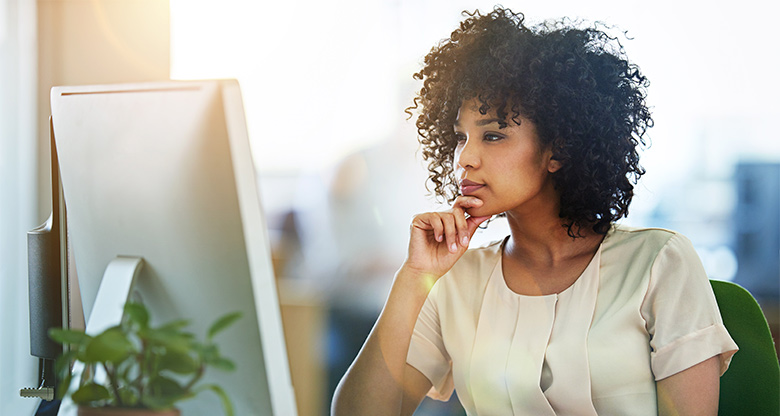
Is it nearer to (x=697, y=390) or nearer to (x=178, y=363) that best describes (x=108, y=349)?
(x=178, y=363)

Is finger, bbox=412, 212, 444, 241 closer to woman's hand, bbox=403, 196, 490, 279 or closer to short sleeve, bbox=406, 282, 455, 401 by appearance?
woman's hand, bbox=403, 196, 490, 279

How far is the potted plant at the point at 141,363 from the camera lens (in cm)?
52

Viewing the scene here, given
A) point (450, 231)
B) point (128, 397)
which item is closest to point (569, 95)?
point (450, 231)

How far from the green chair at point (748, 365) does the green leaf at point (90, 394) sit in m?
1.03

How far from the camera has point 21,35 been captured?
1844 mm

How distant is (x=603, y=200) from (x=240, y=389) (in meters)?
0.88

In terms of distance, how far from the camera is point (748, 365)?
3.70ft

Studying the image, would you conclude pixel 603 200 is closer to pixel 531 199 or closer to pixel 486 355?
pixel 531 199

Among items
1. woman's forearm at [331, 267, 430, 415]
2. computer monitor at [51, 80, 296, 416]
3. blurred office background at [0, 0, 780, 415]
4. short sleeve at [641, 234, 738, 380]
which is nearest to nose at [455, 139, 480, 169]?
woman's forearm at [331, 267, 430, 415]

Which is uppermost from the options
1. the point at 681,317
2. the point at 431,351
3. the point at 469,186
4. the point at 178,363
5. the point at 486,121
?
the point at 486,121

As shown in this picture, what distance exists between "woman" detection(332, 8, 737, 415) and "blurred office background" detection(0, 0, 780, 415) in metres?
1.22

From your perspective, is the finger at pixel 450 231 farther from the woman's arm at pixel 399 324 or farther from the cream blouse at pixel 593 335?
the cream blouse at pixel 593 335

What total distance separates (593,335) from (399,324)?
344 millimetres

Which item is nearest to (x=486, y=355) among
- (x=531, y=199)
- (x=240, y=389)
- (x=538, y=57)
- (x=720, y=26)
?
(x=531, y=199)
